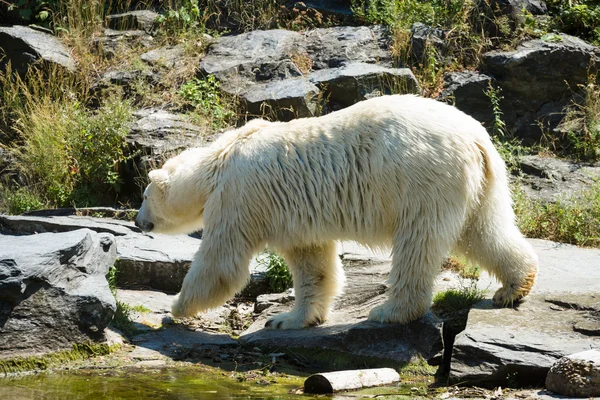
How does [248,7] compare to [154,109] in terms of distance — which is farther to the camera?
[248,7]

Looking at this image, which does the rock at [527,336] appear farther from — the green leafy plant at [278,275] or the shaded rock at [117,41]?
the shaded rock at [117,41]

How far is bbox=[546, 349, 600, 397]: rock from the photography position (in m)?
5.14

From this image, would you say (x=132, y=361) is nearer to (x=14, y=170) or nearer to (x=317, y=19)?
(x=14, y=170)

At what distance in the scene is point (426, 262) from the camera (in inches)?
247

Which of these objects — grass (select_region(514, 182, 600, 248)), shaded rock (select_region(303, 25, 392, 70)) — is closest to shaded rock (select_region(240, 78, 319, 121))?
shaded rock (select_region(303, 25, 392, 70))

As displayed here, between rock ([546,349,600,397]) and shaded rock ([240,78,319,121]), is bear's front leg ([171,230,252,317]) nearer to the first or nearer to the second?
rock ([546,349,600,397])

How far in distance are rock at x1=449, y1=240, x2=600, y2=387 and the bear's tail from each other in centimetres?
28

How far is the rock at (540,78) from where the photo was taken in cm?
1231

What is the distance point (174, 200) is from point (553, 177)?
5.84 m

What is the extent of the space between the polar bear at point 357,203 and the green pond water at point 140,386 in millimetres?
1083

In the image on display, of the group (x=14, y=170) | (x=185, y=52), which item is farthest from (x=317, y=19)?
(x=14, y=170)

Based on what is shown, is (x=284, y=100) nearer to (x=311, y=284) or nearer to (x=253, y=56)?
(x=253, y=56)

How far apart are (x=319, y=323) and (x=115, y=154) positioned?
5.40m

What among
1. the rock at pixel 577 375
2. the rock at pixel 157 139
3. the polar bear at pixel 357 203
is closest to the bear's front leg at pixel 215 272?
the polar bear at pixel 357 203
